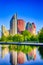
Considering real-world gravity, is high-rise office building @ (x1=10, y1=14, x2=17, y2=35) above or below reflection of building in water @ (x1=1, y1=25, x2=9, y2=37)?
above

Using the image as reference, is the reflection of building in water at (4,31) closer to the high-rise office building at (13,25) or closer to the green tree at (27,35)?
the high-rise office building at (13,25)

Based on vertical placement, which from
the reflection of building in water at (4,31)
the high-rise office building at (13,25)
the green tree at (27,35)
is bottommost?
the green tree at (27,35)

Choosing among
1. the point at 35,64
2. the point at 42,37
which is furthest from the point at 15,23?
the point at 35,64

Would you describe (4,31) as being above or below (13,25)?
below

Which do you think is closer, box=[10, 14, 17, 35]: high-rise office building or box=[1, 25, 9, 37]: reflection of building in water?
box=[1, 25, 9, 37]: reflection of building in water

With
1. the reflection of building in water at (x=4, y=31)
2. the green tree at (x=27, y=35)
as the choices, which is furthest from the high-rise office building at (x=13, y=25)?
the green tree at (x=27, y=35)

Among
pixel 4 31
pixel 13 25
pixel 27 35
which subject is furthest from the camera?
pixel 13 25

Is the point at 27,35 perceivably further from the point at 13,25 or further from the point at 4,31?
the point at 13,25

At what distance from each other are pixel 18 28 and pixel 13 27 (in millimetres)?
1523

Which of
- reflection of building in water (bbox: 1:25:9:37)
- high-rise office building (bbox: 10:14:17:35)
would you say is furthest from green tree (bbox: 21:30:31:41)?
high-rise office building (bbox: 10:14:17:35)

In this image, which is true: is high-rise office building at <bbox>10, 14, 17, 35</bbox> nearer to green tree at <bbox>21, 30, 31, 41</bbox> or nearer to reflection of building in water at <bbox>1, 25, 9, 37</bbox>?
reflection of building in water at <bbox>1, 25, 9, 37</bbox>

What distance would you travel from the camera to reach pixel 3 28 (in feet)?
134

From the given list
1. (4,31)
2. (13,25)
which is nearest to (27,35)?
(4,31)

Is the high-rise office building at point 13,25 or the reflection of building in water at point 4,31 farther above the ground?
the high-rise office building at point 13,25
